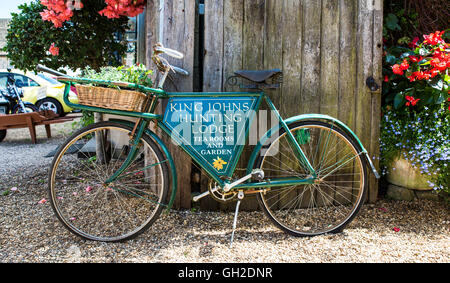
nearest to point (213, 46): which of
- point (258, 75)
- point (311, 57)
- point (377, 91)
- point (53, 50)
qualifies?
point (258, 75)

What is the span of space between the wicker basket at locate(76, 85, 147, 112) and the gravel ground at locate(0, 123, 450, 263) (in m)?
1.00

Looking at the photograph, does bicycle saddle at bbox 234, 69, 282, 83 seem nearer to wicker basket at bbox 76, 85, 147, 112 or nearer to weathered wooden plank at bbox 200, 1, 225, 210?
weathered wooden plank at bbox 200, 1, 225, 210

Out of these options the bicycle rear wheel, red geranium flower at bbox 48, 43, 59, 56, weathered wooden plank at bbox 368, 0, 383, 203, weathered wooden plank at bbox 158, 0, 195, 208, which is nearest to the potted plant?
weathered wooden plank at bbox 368, 0, 383, 203

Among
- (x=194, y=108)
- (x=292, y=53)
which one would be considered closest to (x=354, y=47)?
(x=292, y=53)

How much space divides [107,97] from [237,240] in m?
1.38

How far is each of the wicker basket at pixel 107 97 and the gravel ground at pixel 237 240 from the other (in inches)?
39.3

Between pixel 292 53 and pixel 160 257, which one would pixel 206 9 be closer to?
pixel 292 53

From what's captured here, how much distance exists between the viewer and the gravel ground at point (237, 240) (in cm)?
251

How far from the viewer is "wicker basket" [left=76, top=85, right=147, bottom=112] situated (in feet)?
8.13

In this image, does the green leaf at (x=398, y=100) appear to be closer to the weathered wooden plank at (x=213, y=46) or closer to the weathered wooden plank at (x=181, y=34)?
the weathered wooden plank at (x=213, y=46)

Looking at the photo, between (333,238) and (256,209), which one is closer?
(333,238)

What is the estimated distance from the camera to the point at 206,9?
3072 millimetres

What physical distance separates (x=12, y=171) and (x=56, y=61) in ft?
5.21

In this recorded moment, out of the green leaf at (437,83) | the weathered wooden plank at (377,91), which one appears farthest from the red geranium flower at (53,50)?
the green leaf at (437,83)
